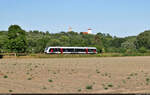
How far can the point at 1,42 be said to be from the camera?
2911 inches

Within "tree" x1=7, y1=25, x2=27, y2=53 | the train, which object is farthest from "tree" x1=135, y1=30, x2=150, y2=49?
"tree" x1=7, y1=25, x2=27, y2=53

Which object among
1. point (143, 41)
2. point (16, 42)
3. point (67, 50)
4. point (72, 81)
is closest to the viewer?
point (72, 81)

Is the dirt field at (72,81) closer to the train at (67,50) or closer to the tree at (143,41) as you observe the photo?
the train at (67,50)

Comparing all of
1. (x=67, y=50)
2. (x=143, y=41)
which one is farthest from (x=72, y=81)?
(x=143, y=41)

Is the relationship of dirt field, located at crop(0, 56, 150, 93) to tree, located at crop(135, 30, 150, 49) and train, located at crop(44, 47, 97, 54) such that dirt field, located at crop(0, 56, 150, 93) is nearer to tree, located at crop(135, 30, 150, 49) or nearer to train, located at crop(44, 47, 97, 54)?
train, located at crop(44, 47, 97, 54)

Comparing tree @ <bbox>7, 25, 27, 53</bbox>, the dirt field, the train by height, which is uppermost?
tree @ <bbox>7, 25, 27, 53</bbox>

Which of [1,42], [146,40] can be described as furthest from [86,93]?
[146,40]

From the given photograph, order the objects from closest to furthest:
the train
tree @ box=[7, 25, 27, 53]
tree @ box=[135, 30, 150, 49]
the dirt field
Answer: the dirt field, tree @ box=[7, 25, 27, 53], the train, tree @ box=[135, 30, 150, 49]

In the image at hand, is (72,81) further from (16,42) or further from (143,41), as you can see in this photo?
(143,41)

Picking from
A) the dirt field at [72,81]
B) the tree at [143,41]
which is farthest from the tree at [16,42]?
the tree at [143,41]

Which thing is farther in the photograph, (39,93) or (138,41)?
(138,41)

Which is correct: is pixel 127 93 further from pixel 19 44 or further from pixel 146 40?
pixel 146 40

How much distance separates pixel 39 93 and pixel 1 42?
65.6 m

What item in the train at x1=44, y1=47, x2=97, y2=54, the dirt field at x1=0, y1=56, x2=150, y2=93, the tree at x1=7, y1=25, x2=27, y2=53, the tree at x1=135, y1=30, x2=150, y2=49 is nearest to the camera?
the dirt field at x1=0, y1=56, x2=150, y2=93
